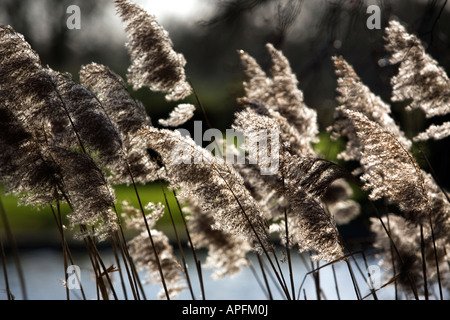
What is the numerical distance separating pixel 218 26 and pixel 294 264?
667 cm

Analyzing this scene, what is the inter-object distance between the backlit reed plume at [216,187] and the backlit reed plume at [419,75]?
1262 mm

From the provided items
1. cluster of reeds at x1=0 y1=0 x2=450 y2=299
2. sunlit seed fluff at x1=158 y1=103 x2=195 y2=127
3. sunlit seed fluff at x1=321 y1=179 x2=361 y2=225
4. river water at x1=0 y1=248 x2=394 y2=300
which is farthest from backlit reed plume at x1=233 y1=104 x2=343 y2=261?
river water at x1=0 y1=248 x2=394 y2=300

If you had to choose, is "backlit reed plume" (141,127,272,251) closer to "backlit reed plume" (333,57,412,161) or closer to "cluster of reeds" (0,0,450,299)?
"cluster of reeds" (0,0,450,299)

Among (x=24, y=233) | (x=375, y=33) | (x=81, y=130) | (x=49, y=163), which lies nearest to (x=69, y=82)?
(x=81, y=130)

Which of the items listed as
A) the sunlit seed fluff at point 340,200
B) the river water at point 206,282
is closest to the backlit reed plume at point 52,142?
the sunlit seed fluff at point 340,200

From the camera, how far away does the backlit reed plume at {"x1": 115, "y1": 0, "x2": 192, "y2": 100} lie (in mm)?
2961

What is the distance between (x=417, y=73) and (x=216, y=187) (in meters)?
1.51

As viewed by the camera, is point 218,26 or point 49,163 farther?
point 218,26

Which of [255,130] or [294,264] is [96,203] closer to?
[255,130]

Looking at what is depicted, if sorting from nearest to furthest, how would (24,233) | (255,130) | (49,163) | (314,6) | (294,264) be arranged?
(255,130) < (49,163) < (314,6) < (294,264) < (24,233)

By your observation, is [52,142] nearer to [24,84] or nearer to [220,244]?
[24,84]

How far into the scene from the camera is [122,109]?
2.91 meters

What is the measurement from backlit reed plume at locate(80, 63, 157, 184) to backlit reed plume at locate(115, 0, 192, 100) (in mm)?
178
